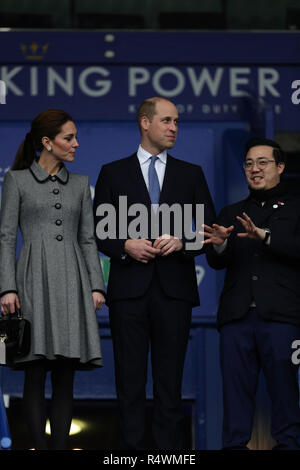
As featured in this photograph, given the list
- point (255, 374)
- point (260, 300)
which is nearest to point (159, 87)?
point (260, 300)

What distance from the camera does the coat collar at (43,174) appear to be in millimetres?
4488

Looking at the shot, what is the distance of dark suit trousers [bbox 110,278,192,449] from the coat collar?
608mm

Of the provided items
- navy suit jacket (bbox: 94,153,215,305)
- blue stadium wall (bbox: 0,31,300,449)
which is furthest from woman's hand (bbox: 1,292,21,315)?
blue stadium wall (bbox: 0,31,300,449)

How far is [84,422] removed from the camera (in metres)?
6.14

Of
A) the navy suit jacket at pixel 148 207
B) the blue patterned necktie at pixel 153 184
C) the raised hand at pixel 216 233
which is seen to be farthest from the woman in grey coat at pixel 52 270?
the raised hand at pixel 216 233

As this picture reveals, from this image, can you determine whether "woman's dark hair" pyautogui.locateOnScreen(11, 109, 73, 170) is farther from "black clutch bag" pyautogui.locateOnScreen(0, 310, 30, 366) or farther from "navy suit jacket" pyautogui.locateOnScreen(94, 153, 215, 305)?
"black clutch bag" pyautogui.locateOnScreen(0, 310, 30, 366)

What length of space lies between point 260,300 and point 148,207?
0.66 m

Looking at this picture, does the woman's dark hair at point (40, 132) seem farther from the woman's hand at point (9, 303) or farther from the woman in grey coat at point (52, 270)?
the woman's hand at point (9, 303)

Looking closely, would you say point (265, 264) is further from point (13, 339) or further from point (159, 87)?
point (159, 87)

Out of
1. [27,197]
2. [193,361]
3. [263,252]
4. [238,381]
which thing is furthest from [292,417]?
[193,361]

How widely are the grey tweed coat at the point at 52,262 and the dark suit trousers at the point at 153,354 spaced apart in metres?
0.13

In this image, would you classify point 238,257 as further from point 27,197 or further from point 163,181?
point 27,197

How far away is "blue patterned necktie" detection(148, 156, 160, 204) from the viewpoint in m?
4.62

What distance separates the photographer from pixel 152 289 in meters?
4.47
